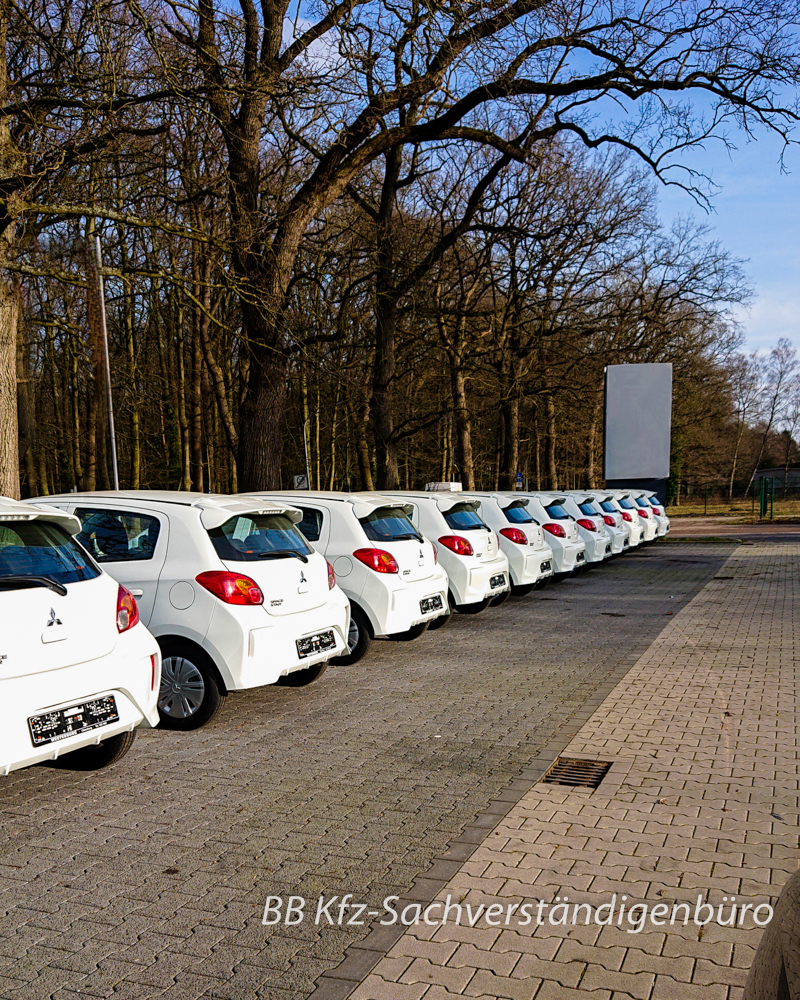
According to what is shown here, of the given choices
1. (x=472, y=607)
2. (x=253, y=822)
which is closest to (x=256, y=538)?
(x=253, y=822)

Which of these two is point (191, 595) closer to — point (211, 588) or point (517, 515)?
point (211, 588)

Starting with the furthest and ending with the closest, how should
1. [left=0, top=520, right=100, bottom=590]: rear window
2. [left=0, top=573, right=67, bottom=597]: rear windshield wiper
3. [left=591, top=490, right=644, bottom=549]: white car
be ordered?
[left=591, top=490, right=644, bottom=549]: white car → [left=0, top=520, right=100, bottom=590]: rear window → [left=0, top=573, right=67, bottom=597]: rear windshield wiper

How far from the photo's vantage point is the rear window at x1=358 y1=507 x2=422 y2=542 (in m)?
9.67

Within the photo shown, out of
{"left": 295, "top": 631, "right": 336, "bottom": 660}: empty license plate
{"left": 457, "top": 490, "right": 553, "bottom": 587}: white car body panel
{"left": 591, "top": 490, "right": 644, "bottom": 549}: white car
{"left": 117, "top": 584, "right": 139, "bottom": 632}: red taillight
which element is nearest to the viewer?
{"left": 117, "top": 584, "right": 139, "bottom": 632}: red taillight

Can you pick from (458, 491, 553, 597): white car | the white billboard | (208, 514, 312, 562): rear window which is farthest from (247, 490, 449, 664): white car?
the white billboard

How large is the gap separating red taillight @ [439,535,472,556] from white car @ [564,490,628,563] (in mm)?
6516

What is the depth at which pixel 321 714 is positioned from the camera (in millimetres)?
7562

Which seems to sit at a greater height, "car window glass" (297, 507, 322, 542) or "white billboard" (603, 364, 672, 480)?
"white billboard" (603, 364, 672, 480)

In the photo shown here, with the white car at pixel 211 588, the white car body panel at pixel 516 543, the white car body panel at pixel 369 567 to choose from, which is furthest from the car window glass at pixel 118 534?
the white car body panel at pixel 516 543

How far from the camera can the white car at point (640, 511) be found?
2388cm

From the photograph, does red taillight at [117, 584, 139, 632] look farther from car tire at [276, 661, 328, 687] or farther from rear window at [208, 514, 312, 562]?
car tire at [276, 661, 328, 687]

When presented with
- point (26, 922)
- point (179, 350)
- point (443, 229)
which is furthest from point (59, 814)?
point (179, 350)

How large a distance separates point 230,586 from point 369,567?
2598mm

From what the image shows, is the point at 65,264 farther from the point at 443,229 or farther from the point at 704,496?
the point at 704,496
